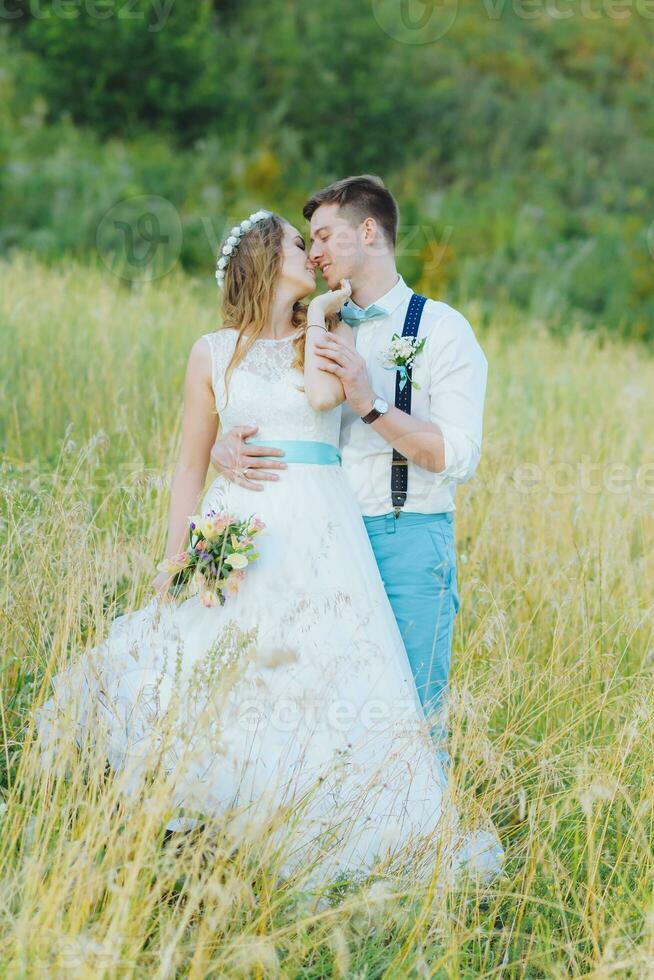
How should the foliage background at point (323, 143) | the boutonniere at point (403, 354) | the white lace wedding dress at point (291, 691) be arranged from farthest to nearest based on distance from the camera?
the foliage background at point (323, 143), the boutonniere at point (403, 354), the white lace wedding dress at point (291, 691)

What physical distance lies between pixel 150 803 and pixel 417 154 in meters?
16.6

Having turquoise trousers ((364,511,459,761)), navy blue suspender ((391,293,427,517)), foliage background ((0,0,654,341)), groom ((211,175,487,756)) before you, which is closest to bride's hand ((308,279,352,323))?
groom ((211,175,487,756))

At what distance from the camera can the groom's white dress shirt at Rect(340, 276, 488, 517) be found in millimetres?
3295

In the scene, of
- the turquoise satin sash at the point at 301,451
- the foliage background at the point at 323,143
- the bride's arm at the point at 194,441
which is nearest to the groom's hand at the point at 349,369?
the turquoise satin sash at the point at 301,451

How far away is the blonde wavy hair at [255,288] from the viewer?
3408 mm

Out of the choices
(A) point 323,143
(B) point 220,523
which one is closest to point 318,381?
(B) point 220,523

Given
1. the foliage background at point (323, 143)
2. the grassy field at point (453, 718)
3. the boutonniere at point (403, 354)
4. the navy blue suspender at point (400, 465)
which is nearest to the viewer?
the grassy field at point (453, 718)

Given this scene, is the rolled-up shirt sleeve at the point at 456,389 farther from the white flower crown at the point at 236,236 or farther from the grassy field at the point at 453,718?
the white flower crown at the point at 236,236

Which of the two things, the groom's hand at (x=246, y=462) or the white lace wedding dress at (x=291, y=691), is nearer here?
the white lace wedding dress at (x=291, y=691)

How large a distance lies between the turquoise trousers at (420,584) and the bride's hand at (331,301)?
67cm

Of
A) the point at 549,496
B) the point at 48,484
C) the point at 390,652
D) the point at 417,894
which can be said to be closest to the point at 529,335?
the point at 549,496

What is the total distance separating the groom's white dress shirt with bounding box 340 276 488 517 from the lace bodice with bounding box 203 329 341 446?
4.6 inches

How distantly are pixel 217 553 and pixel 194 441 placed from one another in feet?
2.02

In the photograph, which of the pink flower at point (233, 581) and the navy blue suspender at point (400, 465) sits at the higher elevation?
the navy blue suspender at point (400, 465)
